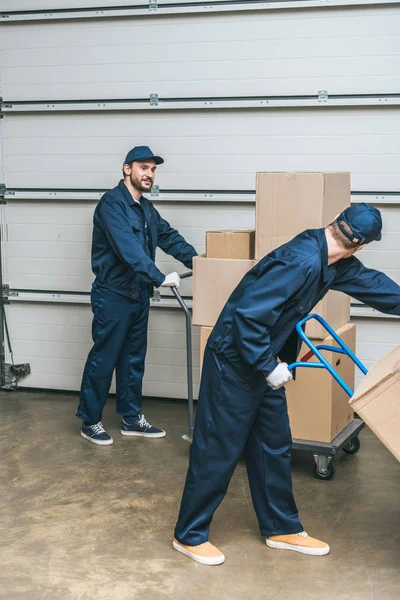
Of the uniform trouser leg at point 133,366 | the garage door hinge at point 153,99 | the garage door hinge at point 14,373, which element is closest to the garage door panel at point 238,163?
the garage door hinge at point 153,99

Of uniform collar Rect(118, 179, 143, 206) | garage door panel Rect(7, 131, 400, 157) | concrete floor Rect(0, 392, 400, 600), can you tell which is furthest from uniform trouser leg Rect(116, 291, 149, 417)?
garage door panel Rect(7, 131, 400, 157)

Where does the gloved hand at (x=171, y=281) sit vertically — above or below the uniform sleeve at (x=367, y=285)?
below

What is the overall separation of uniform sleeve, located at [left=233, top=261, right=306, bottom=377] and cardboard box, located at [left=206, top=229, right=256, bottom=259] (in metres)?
1.34

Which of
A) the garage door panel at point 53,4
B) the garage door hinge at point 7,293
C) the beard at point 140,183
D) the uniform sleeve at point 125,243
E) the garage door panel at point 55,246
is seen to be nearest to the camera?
the uniform sleeve at point 125,243

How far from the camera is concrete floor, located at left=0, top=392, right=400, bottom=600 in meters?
3.37

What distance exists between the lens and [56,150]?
5.99m

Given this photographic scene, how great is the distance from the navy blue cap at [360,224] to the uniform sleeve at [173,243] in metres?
2.13

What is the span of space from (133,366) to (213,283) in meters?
0.98

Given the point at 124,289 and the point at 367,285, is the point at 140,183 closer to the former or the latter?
the point at 124,289

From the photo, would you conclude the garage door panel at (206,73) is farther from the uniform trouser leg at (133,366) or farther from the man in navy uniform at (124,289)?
the uniform trouser leg at (133,366)

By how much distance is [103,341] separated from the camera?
200 inches

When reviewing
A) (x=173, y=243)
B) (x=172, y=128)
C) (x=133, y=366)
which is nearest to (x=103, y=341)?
(x=133, y=366)

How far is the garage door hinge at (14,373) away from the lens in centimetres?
629

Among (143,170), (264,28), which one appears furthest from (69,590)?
(264,28)
